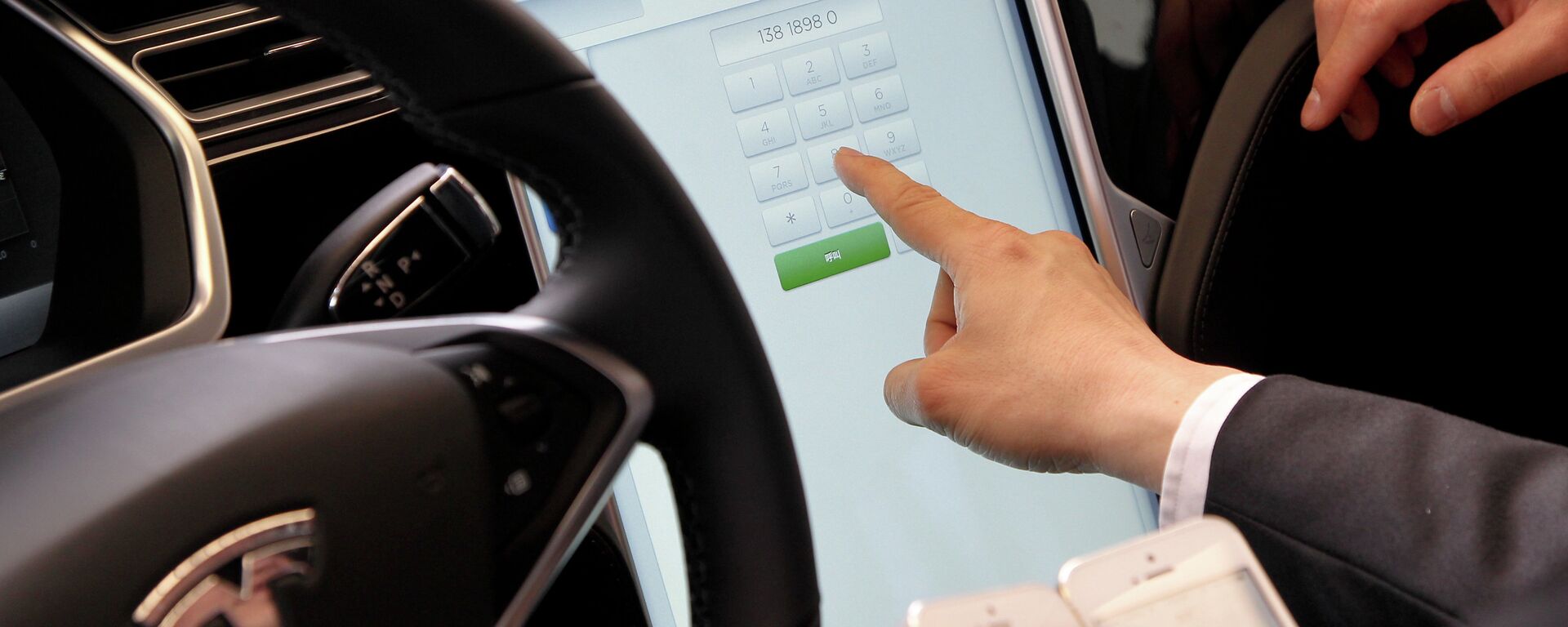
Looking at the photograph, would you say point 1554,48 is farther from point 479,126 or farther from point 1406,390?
point 479,126

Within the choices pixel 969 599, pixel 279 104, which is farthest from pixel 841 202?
pixel 969 599

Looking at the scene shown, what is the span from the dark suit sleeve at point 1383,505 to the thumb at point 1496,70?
0.85 feet

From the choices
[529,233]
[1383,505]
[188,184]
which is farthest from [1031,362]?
[188,184]

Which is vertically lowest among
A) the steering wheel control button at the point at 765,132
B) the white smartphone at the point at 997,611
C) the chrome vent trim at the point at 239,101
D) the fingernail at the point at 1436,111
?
the white smartphone at the point at 997,611

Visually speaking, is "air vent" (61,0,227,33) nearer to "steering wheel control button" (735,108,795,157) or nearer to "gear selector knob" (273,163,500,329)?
"gear selector knob" (273,163,500,329)

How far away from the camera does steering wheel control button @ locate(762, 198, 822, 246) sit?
0.65m

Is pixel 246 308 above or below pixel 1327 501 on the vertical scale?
above

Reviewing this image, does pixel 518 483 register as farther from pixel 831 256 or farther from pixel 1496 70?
pixel 1496 70

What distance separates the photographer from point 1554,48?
530 mm

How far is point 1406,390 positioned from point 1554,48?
267mm

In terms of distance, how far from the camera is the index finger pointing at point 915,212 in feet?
1.68

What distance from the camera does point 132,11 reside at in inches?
16.8

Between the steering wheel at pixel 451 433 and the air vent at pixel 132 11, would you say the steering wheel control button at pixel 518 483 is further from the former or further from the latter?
the air vent at pixel 132 11

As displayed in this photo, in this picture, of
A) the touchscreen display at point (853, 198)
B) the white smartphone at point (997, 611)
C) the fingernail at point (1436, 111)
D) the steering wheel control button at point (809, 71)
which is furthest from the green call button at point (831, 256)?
the white smartphone at point (997, 611)
